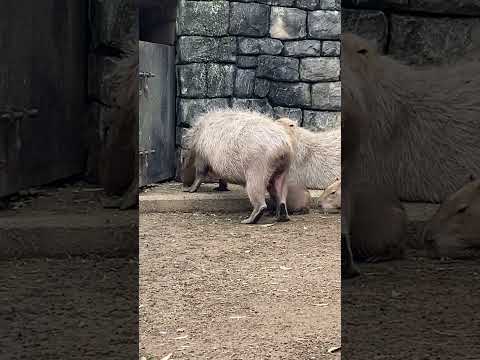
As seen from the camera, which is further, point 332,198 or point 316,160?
point 316,160

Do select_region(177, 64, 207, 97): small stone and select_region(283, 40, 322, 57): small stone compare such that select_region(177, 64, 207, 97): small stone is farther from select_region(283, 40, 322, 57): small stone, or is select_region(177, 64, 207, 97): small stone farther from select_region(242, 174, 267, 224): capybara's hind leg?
select_region(283, 40, 322, 57): small stone

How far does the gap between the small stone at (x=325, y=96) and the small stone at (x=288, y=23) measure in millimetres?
229

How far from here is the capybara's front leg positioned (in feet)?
2.43

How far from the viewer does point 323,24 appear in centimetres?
289

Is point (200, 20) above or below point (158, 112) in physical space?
above

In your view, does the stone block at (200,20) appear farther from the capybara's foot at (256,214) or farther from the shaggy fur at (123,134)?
the shaggy fur at (123,134)

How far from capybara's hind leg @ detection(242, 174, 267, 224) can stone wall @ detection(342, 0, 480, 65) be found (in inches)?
62.6

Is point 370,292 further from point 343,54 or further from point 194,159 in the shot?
point 194,159

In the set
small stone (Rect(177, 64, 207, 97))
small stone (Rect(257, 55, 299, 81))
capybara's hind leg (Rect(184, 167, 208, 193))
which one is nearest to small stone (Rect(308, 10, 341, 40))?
small stone (Rect(257, 55, 299, 81))

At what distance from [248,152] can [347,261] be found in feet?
6.00

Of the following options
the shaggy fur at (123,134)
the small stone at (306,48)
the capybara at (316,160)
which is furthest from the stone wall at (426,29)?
the capybara at (316,160)

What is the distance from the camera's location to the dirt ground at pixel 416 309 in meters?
0.74

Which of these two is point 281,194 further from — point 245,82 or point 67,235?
point 67,235

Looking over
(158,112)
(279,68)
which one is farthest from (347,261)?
(279,68)
